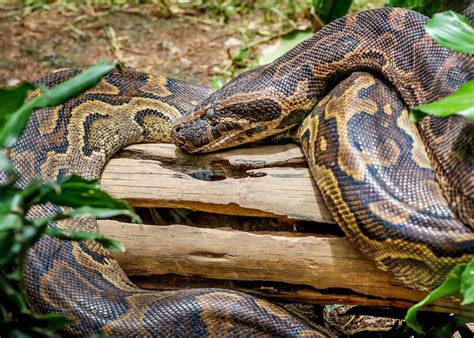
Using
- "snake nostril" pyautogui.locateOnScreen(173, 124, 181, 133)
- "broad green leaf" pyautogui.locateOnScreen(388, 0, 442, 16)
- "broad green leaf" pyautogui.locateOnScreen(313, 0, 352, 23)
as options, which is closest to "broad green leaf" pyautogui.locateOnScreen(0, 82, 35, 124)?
"snake nostril" pyautogui.locateOnScreen(173, 124, 181, 133)

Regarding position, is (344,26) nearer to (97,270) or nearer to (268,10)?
(97,270)

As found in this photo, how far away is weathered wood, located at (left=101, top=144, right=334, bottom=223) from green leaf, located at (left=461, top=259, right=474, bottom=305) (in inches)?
41.8

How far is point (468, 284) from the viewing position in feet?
10.5

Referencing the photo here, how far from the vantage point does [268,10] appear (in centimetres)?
872

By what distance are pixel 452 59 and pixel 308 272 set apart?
5.94ft

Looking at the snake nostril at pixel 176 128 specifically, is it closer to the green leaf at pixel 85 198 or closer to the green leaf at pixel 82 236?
the green leaf at pixel 85 198

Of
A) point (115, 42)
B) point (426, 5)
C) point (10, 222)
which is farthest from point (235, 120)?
point (115, 42)

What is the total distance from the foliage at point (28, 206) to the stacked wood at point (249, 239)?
1503 millimetres

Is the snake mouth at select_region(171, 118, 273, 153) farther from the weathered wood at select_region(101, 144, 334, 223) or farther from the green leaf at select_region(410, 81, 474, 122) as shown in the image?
the green leaf at select_region(410, 81, 474, 122)

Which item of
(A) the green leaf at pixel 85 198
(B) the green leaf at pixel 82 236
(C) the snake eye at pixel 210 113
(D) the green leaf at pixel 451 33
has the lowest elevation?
(C) the snake eye at pixel 210 113

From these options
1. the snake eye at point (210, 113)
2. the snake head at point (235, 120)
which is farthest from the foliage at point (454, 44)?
the snake eye at point (210, 113)

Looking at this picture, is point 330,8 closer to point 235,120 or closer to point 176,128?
point 235,120

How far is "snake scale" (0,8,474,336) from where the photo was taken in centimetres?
374

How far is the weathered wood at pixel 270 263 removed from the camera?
398cm
